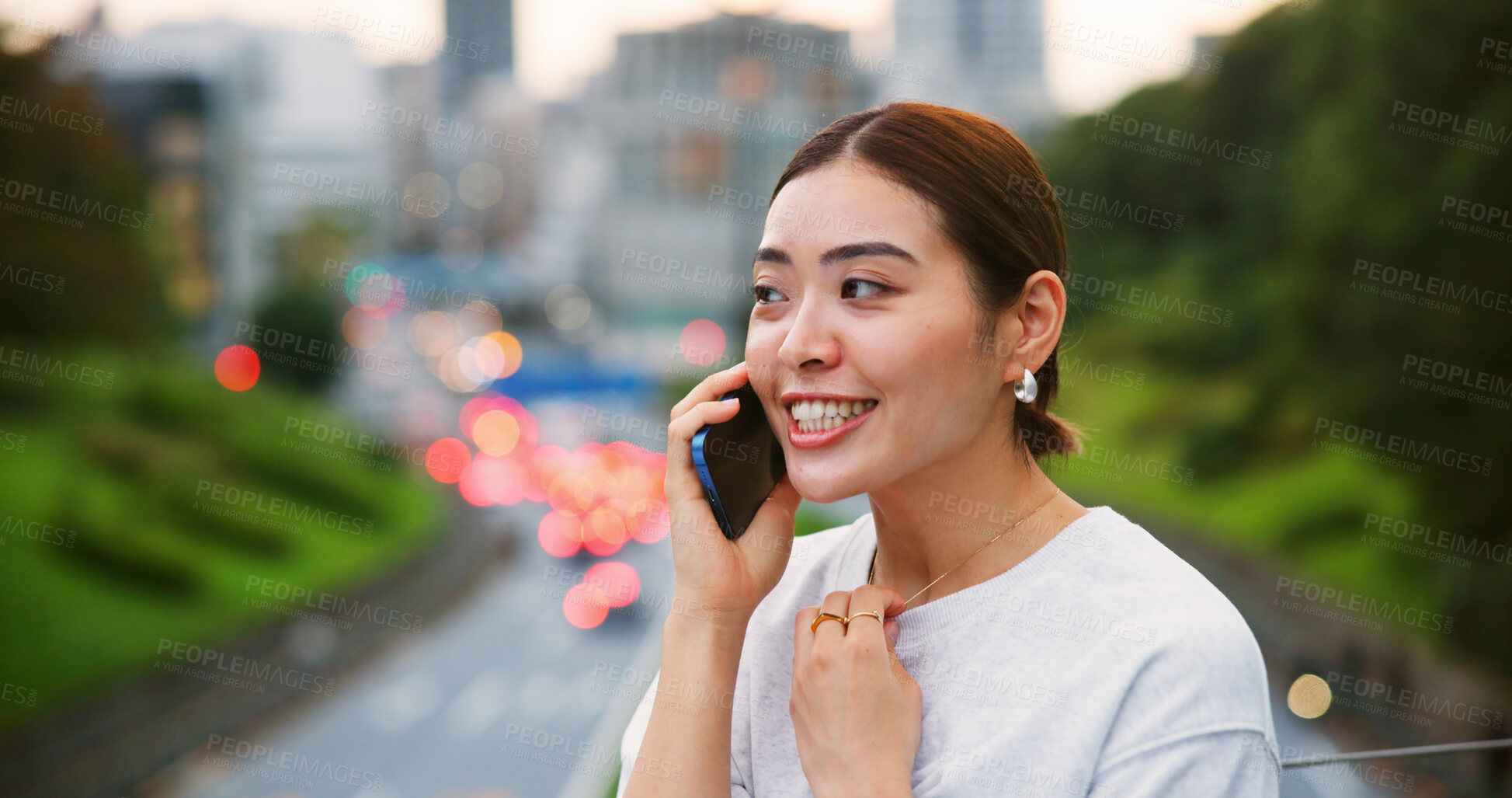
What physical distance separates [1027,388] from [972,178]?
332 millimetres

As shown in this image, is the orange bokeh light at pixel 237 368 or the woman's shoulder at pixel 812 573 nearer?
the woman's shoulder at pixel 812 573

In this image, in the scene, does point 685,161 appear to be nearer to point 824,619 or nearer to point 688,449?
point 688,449

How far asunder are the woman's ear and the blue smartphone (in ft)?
1.39

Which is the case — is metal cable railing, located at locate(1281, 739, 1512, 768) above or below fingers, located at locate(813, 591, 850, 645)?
below

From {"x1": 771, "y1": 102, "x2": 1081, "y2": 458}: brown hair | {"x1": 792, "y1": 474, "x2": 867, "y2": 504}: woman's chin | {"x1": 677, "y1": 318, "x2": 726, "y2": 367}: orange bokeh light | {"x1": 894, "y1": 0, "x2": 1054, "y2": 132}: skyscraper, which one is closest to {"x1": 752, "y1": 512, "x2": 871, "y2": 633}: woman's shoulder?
{"x1": 792, "y1": 474, "x2": 867, "y2": 504}: woman's chin

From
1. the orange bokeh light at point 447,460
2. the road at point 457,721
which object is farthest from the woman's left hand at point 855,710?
the orange bokeh light at point 447,460

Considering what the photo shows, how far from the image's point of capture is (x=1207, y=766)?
1.22 m

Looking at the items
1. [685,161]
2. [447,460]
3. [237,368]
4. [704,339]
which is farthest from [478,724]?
[685,161]

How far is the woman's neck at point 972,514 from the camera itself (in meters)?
1.59

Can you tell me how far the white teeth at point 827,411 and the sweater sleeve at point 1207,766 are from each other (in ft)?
1.87

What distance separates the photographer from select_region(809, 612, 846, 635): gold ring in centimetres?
147

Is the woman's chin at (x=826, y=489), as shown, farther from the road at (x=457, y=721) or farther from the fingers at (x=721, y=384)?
the road at (x=457, y=721)

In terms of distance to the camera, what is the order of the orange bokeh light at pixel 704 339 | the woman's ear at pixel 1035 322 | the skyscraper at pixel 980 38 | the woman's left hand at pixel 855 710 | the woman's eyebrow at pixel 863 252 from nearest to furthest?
the woman's left hand at pixel 855 710
the woman's eyebrow at pixel 863 252
the woman's ear at pixel 1035 322
the orange bokeh light at pixel 704 339
the skyscraper at pixel 980 38

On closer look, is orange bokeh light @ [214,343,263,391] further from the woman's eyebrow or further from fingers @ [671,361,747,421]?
the woman's eyebrow
